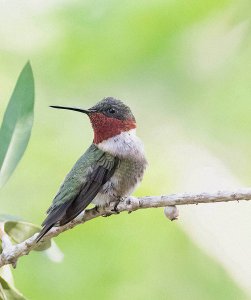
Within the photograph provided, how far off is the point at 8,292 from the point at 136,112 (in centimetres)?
136

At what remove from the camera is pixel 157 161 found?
2.61 m

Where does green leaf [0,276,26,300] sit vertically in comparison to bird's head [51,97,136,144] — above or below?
below

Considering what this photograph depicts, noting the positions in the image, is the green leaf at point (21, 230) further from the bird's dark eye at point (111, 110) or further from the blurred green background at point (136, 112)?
the blurred green background at point (136, 112)

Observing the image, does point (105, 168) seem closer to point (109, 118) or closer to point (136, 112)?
point (109, 118)

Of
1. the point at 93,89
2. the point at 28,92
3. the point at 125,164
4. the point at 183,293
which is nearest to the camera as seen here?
the point at 28,92

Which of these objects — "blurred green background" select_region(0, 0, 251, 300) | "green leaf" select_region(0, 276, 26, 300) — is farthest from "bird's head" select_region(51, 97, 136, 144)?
"blurred green background" select_region(0, 0, 251, 300)

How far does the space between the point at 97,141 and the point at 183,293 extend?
1.01m

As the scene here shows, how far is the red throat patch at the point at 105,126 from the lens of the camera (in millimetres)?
1748

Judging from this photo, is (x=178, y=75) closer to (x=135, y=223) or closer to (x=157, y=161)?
(x=157, y=161)

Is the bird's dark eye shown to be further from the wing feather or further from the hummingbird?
the wing feather

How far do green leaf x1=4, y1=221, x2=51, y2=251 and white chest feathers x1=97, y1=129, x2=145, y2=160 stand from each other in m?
0.27

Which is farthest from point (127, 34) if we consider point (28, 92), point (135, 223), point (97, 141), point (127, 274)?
point (28, 92)

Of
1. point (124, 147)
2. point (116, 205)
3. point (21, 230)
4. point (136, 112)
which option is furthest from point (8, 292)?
point (136, 112)

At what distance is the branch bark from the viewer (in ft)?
4.03
